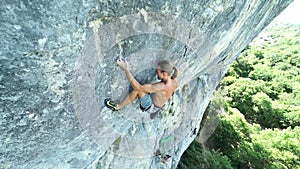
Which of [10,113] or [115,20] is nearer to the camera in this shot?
Result: [10,113]

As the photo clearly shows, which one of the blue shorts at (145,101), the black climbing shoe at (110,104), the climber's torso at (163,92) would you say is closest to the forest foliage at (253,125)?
the climber's torso at (163,92)

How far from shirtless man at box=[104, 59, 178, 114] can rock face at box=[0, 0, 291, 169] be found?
10 cm

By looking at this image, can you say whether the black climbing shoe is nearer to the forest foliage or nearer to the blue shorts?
the blue shorts

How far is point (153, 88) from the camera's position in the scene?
151 inches

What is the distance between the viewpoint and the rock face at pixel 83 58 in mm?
2268

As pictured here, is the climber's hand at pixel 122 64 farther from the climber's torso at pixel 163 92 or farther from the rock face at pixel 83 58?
the climber's torso at pixel 163 92

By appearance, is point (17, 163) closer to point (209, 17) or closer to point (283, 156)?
point (209, 17)

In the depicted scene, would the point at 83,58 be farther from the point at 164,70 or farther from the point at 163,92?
the point at 163,92

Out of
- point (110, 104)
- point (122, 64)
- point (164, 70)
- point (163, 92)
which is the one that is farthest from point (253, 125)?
point (122, 64)

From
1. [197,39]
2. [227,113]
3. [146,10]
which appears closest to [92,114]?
[146,10]

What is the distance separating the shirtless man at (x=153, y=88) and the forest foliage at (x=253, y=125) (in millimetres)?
8086

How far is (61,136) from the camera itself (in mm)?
3318

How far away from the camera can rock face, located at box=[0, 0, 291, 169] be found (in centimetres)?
227

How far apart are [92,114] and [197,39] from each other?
1910mm
